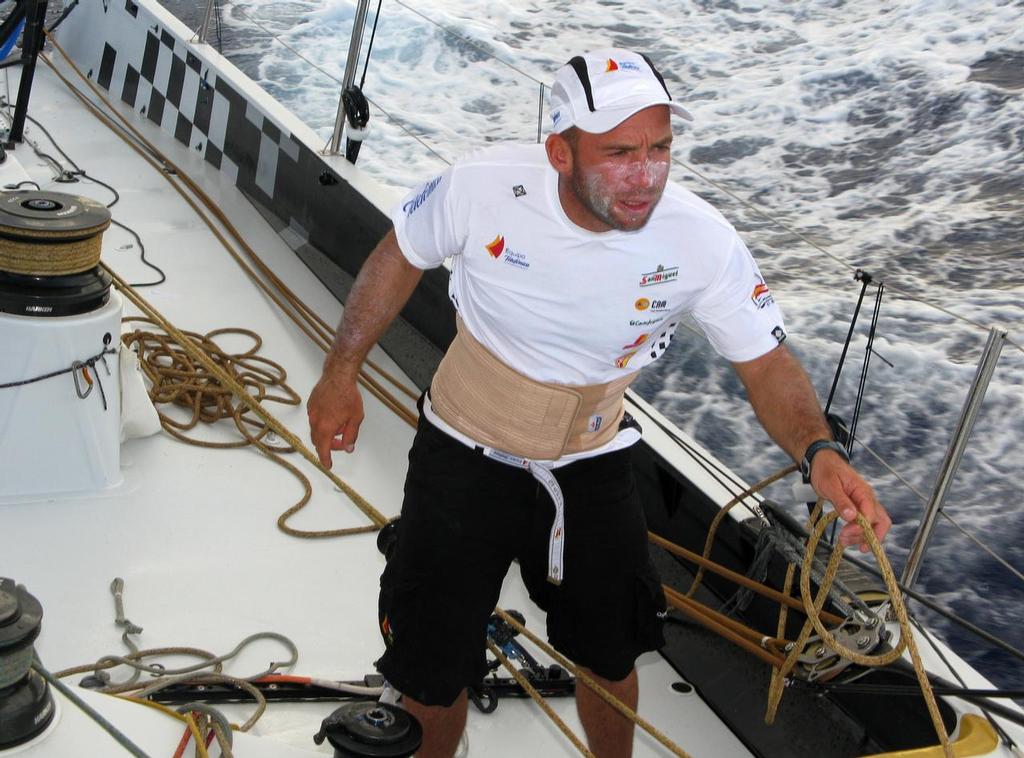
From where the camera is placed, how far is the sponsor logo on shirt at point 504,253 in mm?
1683

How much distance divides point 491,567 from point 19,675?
714 mm

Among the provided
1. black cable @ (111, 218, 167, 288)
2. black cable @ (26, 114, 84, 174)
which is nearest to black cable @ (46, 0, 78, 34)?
black cable @ (26, 114, 84, 174)

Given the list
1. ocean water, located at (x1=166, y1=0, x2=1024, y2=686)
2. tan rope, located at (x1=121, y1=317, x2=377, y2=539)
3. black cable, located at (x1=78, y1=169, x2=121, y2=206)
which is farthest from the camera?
ocean water, located at (x1=166, y1=0, x2=1024, y2=686)

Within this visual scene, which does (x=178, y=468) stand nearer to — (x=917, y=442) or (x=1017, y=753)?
(x=1017, y=753)

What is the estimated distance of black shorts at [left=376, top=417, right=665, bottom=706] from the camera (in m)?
1.72

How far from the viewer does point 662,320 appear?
1.72 m

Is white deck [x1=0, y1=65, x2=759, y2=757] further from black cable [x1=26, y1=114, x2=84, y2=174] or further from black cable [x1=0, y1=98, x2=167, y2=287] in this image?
black cable [x1=26, y1=114, x2=84, y2=174]

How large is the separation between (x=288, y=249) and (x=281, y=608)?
1.62 meters

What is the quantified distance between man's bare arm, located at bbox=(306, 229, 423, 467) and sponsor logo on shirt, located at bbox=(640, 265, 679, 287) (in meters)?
0.35

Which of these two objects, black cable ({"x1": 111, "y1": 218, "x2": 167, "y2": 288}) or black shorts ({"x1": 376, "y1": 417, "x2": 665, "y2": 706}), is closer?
black shorts ({"x1": 376, "y1": 417, "x2": 665, "y2": 706})

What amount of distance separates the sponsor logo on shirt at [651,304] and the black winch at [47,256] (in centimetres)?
112

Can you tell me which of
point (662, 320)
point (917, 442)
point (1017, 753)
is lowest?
point (917, 442)

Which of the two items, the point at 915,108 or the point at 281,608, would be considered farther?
the point at 915,108

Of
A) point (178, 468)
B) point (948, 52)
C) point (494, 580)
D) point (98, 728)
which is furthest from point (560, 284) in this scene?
point (948, 52)
